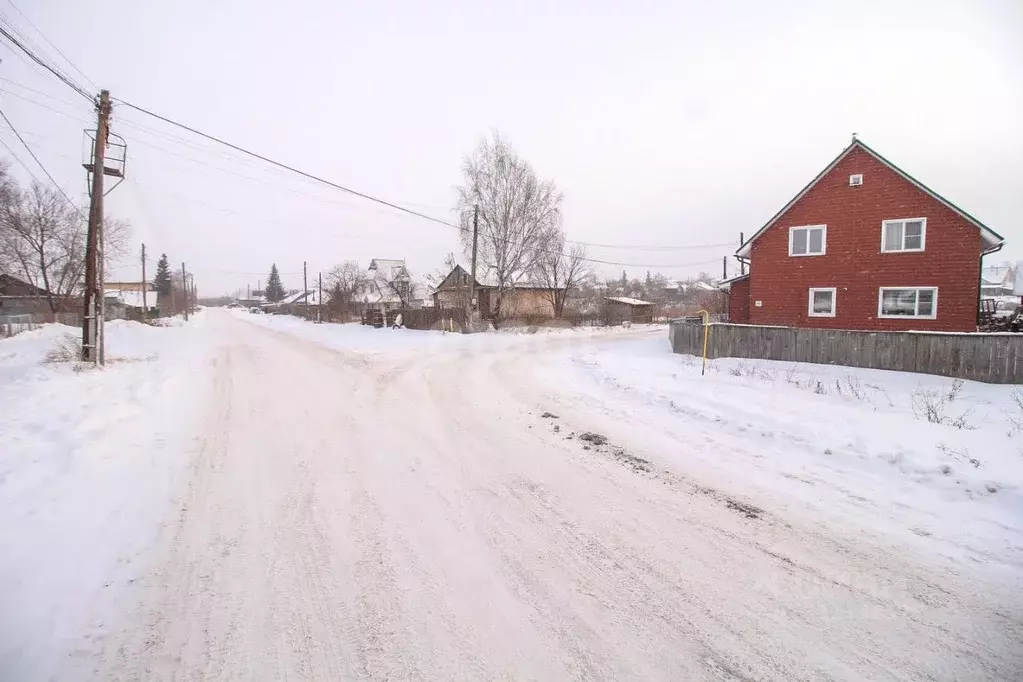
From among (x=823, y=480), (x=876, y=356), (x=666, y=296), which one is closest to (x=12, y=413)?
(x=823, y=480)

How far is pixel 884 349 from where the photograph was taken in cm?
1312

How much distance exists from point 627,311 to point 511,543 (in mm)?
44054

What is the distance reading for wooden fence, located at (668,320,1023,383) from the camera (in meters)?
11.5

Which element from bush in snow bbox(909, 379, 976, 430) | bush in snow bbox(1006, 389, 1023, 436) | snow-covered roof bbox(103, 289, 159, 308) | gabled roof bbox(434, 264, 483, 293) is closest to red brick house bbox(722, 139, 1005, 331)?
bush in snow bbox(1006, 389, 1023, 436)

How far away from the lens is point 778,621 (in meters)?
2.90

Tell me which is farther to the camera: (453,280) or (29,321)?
(453,280)

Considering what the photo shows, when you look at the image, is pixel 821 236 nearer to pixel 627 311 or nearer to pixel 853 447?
pixel 853 447

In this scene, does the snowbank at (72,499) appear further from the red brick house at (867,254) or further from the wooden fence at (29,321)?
the wooden fence at (29,321)

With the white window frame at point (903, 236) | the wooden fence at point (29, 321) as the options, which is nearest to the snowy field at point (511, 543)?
the white window frame at point (903, 236)

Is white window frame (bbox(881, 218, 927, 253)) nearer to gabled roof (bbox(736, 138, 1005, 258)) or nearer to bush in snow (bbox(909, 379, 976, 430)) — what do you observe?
gabled roof (bbox(736, 138, 1005, 258))

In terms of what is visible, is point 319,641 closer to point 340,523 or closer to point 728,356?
point 340,523

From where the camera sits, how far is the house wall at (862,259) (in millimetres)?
17781

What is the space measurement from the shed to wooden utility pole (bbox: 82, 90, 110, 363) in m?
36.3

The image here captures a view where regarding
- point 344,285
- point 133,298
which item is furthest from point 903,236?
point 133,298
